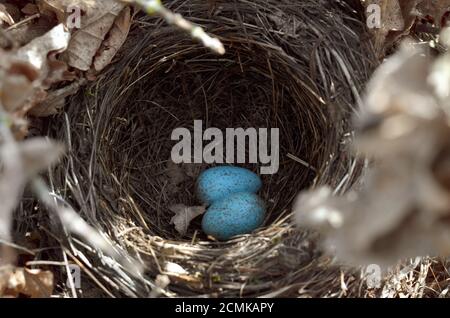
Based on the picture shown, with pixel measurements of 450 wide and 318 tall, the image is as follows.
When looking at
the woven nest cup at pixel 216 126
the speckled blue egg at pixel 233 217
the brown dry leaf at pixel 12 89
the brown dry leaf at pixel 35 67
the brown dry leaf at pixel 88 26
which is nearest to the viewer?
the brown dry leaf at pixel 12 89

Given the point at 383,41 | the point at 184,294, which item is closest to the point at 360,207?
the point at 184,294

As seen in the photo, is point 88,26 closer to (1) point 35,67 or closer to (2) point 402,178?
(1) point 35,67

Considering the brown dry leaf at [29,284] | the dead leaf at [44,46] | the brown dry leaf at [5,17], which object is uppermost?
the brown dry leaf at [5,17]

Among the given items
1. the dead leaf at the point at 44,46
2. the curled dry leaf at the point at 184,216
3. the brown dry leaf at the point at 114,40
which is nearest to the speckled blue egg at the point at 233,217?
the curled dry leaf at the point at 184,216

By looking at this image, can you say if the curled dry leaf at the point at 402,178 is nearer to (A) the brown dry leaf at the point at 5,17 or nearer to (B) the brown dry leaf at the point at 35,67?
(B) the brown dry leaf at the point at 35,67

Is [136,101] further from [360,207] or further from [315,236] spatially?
[360,207]

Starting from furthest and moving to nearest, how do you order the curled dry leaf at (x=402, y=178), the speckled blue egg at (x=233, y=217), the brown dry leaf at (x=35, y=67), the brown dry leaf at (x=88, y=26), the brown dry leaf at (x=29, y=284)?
the speckled blue egg at (x=233, y=217) → the brown dry leaf at (x=88, y=26) → the brown dry leaf at (x=29, y=284) → the brown dry leaf at (x=35, y=67) → the curled dry leaf at (x=402, y=178)
